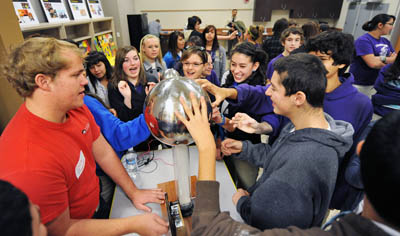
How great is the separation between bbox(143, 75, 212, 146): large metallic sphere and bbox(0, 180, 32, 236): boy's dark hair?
51 centimetres

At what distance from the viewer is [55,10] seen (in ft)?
11.2

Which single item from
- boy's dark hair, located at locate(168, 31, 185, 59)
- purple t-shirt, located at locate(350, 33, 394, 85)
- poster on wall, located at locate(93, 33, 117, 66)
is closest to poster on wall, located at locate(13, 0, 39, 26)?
poster on wall, located at locate(93, 33, 117, 66)

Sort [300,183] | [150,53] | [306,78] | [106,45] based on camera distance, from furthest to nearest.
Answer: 1. [106,45]
2. [150,53]
3. [306,78]
4. [300,183]

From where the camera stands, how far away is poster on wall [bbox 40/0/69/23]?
3.23 m

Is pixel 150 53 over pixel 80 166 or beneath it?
over

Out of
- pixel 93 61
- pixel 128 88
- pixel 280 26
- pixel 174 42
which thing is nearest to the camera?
pixel 128 88

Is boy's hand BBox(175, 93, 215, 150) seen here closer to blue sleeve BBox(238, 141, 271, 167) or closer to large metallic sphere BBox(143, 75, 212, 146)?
large metallic sphere BBox(143, 75, 212, 146)

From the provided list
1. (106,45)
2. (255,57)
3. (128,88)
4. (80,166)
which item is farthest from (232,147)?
(106,45)

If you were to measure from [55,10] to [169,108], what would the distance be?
12.4 feet

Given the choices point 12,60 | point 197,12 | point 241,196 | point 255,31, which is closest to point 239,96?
point 241,196

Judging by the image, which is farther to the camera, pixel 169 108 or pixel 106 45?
pixel 106 45

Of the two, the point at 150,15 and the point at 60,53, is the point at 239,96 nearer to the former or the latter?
the point at 60,53

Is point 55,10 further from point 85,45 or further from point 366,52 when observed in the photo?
point 366,52

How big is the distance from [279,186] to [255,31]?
17.6 ft
